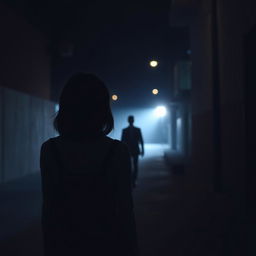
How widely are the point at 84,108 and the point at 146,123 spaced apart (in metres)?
36.7

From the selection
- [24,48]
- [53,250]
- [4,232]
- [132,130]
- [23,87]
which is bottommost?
[4,232]

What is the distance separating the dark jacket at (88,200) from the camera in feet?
5.97

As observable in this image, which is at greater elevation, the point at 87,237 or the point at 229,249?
the point at 87,237

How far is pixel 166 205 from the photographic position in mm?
7984

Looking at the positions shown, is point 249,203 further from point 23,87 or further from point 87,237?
point 23,87

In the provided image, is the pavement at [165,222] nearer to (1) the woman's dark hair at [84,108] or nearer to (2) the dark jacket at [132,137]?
(2) the dark jacket at [132,137]

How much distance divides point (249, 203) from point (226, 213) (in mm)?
537

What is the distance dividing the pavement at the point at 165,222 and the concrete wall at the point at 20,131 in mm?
1987

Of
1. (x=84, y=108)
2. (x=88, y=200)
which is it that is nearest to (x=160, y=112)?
A: (x=84, y=108)

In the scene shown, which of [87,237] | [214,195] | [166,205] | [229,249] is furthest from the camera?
[214,195]

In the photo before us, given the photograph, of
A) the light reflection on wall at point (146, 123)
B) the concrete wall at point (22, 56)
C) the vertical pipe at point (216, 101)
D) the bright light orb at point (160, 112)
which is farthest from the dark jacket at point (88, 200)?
the bright light orb at point (160, 112)

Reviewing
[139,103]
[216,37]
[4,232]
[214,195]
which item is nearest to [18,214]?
[4,232]

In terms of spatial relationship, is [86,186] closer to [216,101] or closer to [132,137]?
[216,101]

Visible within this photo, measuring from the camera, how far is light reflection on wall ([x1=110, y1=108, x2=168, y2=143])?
3797cm
